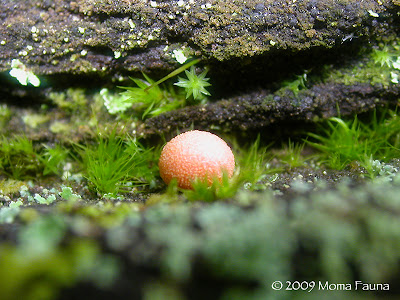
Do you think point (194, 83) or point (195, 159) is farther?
point (194, 83)

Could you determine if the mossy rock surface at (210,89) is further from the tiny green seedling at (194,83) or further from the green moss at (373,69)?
the tiny green seedling at (194,83)

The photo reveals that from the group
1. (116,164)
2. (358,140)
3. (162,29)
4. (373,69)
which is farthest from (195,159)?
(373,69)

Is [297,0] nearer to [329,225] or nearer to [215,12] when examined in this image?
[215,12]

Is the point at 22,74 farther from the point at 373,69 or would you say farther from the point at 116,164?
the point at 373,69

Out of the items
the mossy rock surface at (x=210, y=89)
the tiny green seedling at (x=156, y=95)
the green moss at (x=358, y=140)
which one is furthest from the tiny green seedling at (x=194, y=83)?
the green moss at (x=358, y=140)

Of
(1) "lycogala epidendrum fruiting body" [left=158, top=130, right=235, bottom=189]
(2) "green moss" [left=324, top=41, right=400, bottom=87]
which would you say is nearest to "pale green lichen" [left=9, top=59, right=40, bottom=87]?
(1) "lycogala epidendrum fruiting body" [left=158, top=130, right=235, bottom=189]

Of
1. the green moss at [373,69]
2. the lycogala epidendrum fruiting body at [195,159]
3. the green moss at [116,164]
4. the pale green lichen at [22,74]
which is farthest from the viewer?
the green moss at [373,69]

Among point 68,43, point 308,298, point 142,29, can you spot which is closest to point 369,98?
point 142,29

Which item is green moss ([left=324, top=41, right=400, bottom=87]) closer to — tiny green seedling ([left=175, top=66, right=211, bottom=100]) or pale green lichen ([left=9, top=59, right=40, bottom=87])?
tiny green seedling ([left=175, top=66, right=211, bottom=100])
